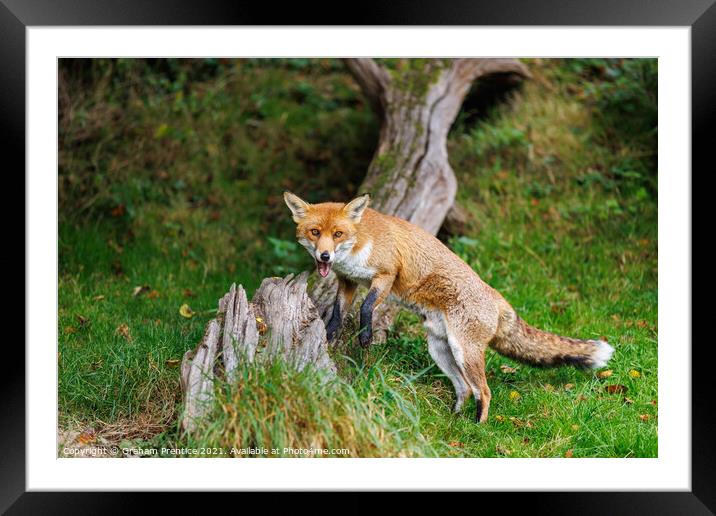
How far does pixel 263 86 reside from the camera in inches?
497

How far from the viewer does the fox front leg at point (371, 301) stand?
6.20 m

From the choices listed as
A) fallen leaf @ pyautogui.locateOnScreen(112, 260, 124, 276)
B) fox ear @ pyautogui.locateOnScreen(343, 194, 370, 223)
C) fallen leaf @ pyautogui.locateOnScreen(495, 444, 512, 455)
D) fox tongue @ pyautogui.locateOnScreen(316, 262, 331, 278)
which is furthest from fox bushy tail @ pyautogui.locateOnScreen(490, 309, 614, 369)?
fallen leaf @ pyautogui.locateOnScreen(112, 260, 124, 276)

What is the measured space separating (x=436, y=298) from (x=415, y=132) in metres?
3.17

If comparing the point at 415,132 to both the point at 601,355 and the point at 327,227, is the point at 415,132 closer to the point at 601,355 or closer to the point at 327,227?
the point at 327,227

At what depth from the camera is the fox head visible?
5785mm

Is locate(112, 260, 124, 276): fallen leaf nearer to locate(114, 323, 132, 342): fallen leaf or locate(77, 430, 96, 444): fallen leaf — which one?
locate(114, 323, 132, 342): fallen leaf

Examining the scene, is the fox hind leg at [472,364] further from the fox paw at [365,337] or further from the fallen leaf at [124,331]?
the fallen leaf at [124,331]

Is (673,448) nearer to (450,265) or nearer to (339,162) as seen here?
(450,265)

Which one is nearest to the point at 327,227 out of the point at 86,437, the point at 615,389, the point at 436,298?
the point at 436,298

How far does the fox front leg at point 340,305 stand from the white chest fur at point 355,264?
0.19 metres

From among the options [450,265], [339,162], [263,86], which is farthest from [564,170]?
[263,86]

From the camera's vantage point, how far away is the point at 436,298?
6.42 meters
